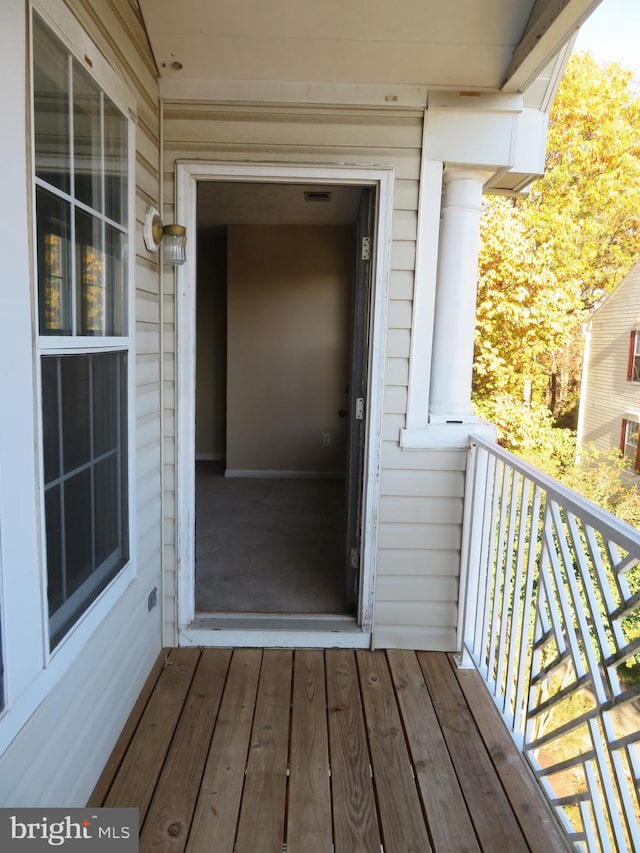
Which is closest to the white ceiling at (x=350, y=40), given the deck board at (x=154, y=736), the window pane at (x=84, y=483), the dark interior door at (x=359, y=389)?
the dark interior door at (x=359, y=389)

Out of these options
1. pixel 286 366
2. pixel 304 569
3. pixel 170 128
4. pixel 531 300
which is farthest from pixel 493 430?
pixel 531 300

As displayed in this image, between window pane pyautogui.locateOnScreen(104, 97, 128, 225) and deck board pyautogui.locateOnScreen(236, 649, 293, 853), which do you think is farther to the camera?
window pane pyautogui.locateOnScreen(104, 97, 128, 225)

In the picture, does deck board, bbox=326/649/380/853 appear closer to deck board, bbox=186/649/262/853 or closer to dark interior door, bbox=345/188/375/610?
deck board, bbox=186/649/262/853

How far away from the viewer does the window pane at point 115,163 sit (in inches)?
70.9

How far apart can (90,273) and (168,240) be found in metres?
0.71

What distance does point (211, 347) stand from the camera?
6543 mm

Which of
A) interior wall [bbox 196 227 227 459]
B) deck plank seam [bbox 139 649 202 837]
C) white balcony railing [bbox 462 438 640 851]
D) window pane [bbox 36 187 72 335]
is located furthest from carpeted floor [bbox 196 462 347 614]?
window pane [bbox 36 187 72 335]

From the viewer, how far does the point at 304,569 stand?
3.42m

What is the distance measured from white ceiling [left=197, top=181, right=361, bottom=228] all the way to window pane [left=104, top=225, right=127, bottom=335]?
1968mm

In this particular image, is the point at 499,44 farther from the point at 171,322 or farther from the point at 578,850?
the point at 578,850

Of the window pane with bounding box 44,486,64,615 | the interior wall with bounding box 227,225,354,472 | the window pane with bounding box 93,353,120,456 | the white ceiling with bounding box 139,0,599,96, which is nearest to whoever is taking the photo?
the window pane with bounding box 44,486,64,615

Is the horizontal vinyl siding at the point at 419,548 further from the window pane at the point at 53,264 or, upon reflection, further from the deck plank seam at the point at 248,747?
the window pane at the point at 53,264

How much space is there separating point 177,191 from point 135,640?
6.10 feet

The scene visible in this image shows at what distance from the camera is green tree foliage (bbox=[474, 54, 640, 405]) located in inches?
408
